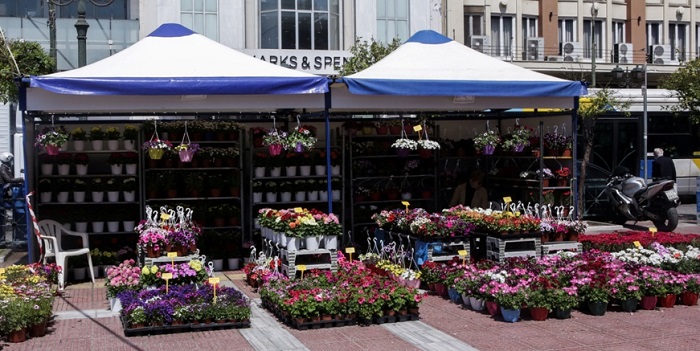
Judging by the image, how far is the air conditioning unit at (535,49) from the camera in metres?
36.8

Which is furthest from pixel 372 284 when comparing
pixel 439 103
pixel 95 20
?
pixel 95 20

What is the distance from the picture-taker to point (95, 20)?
98.9ft

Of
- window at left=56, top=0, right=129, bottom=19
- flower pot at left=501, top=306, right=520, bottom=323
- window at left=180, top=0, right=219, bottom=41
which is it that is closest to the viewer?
flower pot at left=501, top=306, right=520, bottom=323

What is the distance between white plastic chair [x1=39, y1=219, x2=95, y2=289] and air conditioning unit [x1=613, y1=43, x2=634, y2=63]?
29.6 metres

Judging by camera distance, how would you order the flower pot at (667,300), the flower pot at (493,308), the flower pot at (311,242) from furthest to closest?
the flower pot at (311,242)
the flower pot at (667,300)
the flower pot at (493,308)

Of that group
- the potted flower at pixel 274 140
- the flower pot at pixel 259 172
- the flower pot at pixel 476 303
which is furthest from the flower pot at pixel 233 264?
the flower pot at pixel 476 303

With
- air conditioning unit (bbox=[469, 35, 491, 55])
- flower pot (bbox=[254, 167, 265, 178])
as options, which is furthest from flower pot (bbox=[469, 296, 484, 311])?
air conditioning unit (bbox=[469, 35, 491, 55])

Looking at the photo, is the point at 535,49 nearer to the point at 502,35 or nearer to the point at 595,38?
the point at 502,35

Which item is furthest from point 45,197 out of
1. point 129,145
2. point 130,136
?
point 130,136

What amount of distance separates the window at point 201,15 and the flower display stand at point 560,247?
2062cm

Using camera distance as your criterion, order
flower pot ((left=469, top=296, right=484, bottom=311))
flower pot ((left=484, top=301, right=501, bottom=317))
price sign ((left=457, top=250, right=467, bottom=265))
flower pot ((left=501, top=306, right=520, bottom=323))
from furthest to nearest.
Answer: price sign ((left=457, top=250, right=467, bottom=265))
flower pot ((left=469, top=296, right=484, bottom=311))
flower pot ((left=484, top=301, right=501, bottom=317))
flower pot ((left=501, top=306, right=520, bottom=323))

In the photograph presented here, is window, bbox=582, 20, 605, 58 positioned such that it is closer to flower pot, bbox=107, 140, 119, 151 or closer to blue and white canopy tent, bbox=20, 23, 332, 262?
blue and white canopy tent, bbox=20, 23, 332, 262

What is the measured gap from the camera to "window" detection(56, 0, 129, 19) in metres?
30.8

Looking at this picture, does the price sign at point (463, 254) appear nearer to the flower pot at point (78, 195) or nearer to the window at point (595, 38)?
the flower pot at point (78, 195)
